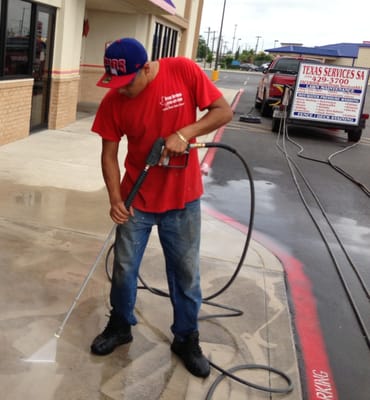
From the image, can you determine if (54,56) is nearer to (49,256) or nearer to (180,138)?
(49,256)

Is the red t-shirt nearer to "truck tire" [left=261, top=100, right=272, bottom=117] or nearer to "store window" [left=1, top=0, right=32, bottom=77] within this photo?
"store window" [left=1, top=0, right=32, bottom=77]

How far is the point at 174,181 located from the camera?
3129mm

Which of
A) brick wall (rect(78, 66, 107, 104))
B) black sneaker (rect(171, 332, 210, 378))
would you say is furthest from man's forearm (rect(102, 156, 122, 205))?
brick wall (rect(78, 66, 107, 104))

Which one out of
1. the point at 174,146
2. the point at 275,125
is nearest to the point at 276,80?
the point at 275,125

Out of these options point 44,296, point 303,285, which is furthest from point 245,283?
point 44,296

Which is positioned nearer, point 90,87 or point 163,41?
point 90,87

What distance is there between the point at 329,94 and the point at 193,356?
11.9 metres

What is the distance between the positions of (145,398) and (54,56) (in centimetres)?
906

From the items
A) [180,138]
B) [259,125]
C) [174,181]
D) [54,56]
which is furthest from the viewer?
[259,125]

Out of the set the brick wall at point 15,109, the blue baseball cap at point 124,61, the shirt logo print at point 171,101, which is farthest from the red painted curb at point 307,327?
the brick wall at point 15,109

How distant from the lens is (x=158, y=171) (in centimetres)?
310

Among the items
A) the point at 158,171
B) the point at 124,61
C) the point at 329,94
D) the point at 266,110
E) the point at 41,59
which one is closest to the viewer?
the point at 124,61

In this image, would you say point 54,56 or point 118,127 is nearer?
point 118,127

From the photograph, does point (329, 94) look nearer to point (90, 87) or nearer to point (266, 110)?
point (266, 110)
